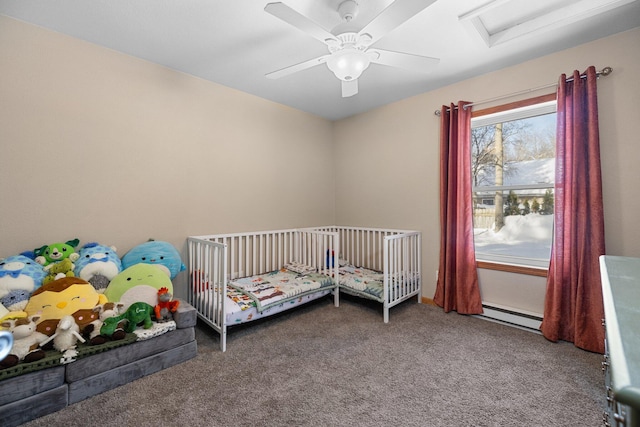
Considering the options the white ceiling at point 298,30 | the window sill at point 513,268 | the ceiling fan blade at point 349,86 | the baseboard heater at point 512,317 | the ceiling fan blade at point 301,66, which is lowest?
the baseboard heater at point 512,317

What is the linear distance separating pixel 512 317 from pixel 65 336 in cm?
321

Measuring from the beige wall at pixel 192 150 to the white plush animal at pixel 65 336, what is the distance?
773 mm

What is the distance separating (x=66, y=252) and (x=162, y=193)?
0.78m

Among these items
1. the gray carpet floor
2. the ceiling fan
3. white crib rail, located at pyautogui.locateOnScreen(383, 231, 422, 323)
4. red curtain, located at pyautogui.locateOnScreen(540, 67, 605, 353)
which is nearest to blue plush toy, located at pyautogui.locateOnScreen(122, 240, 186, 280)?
the gray carpet floor

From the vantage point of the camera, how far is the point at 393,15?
1.28 metres

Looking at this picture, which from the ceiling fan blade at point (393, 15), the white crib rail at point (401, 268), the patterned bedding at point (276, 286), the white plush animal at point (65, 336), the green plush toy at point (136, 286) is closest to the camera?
the ceiling fan blade at point (393, 15)

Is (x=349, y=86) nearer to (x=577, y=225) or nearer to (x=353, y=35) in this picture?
(x=353, y=35)

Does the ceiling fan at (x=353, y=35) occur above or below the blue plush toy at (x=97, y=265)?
above

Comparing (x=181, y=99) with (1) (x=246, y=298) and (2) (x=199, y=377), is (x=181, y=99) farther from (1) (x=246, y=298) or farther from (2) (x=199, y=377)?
(2) (x=199, y=377)

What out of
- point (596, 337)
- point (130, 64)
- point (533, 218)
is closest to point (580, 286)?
point (596, 337)

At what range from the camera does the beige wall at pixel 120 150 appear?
1.82m

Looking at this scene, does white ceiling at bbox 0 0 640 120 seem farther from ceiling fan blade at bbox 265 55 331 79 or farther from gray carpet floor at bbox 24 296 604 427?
gray carpet floor at bbox 24 296 604 427

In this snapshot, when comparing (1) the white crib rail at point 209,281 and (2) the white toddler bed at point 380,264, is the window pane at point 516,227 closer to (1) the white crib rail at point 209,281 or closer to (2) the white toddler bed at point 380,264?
(2) the white toddler bed at point 380,264

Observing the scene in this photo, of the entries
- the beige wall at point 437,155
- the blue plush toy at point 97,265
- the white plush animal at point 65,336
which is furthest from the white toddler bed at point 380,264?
the white plush animal at point 65,336
